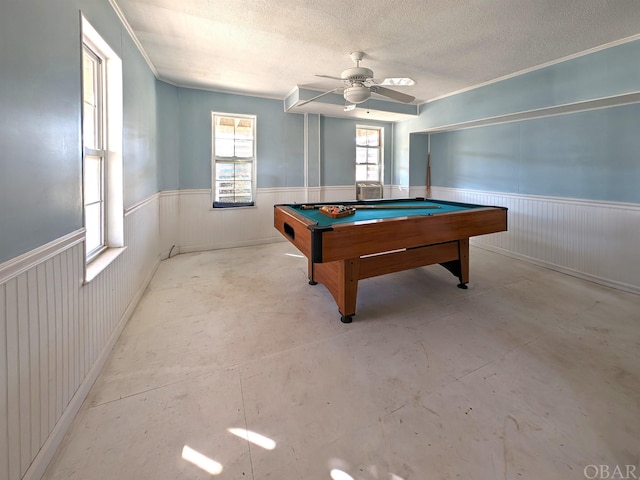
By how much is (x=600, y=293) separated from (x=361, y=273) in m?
2.65

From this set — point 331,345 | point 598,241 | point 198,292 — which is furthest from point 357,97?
point 598,241

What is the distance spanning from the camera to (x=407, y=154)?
19.0 ft

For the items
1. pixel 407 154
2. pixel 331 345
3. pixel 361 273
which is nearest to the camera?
pixel 331 345

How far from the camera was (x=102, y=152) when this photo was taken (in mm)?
2215

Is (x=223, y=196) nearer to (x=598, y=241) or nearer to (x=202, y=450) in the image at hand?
(x=202, y=450)

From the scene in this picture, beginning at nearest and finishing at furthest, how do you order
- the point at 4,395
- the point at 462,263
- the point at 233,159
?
the point at 4,395 < the point at 462,263 < the point at 233,159

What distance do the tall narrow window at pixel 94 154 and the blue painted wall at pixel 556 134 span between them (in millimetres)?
4461

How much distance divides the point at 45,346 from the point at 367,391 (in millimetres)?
1563

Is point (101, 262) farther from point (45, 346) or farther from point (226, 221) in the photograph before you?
point (226, 221)

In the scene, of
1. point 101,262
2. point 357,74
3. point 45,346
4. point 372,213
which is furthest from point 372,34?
point 45,346

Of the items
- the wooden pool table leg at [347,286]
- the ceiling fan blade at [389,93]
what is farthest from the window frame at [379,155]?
the wooden pool table leg at [347,286]

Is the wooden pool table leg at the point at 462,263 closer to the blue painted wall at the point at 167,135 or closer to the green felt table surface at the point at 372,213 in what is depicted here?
the green felt table surface at the point at 372,213

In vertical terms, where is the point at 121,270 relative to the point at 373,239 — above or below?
below

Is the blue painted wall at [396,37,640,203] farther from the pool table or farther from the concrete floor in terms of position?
the concrete floor
